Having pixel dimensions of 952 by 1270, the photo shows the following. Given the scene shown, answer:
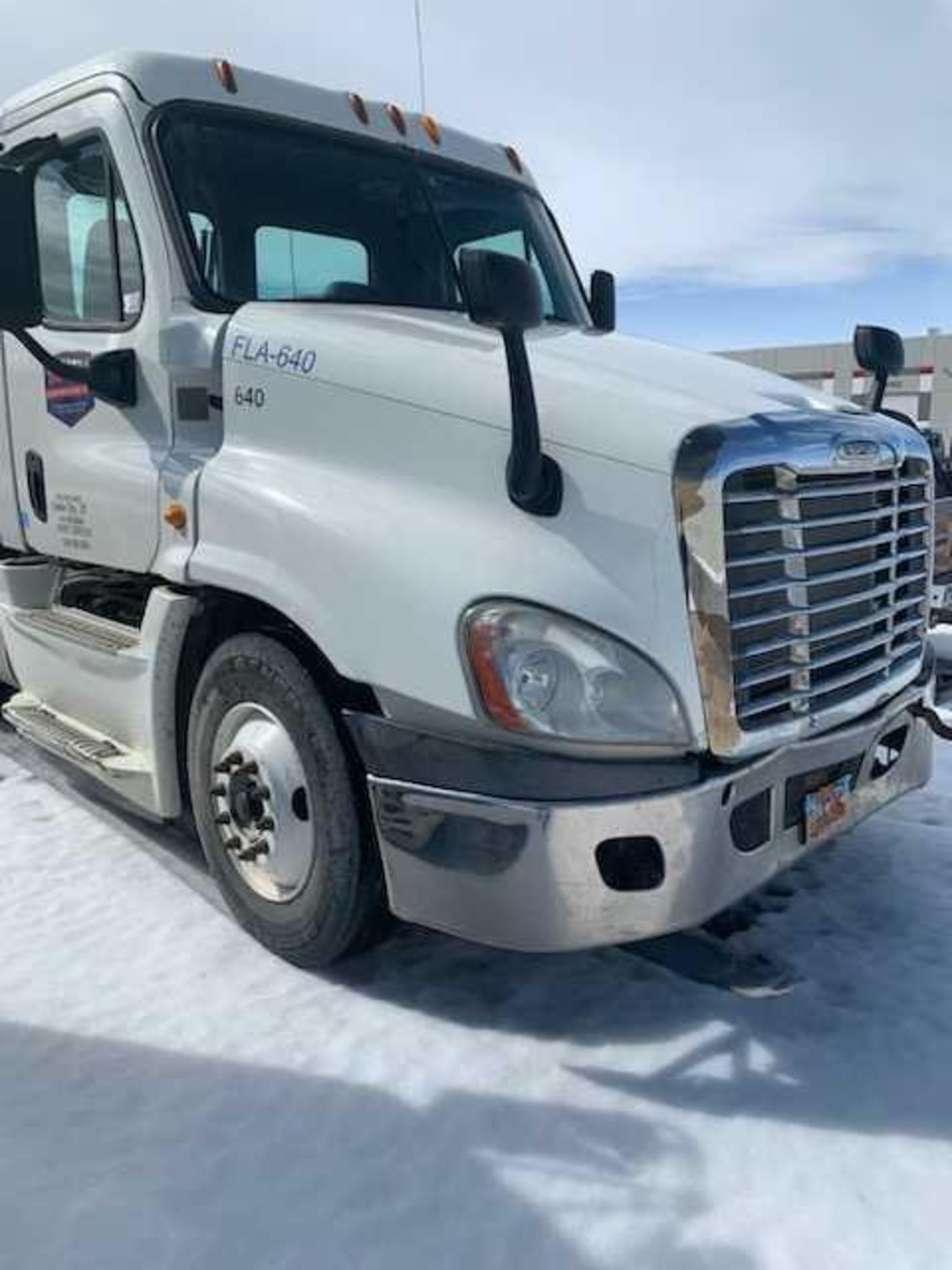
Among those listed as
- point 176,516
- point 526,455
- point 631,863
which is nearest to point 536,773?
point 631,863

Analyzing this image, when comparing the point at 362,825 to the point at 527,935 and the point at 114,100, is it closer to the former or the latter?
the point at 527,935

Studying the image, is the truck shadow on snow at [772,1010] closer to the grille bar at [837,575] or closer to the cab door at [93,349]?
the grille bar at [837,575]

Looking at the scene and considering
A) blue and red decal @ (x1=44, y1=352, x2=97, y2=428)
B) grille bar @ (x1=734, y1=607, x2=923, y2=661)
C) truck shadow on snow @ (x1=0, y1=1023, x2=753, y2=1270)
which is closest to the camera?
truck shadow on snow @ (x1=0, y1=1023, x2=753, y2=1270)

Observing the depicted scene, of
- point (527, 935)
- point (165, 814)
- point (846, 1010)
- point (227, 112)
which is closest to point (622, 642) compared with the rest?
point (527, 935)

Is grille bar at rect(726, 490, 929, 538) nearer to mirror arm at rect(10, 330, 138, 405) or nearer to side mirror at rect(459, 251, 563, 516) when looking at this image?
side mirror at rect(459, 251, 563, 516)

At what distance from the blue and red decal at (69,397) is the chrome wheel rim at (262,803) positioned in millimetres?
1387

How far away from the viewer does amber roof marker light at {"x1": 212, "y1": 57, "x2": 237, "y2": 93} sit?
12.1 feet

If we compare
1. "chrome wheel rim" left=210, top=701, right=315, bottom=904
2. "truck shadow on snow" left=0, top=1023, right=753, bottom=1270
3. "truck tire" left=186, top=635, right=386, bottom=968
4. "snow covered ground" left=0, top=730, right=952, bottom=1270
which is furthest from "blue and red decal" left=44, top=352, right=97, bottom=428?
"truck shadow on snow" left=0, top=1023, right=753, bottom=1270

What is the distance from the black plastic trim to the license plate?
1.62ft

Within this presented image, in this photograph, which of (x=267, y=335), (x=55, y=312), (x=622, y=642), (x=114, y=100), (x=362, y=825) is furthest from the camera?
(x=55, y=312)

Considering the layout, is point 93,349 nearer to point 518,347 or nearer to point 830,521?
point 518,347

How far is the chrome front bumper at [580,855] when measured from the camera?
2.57m

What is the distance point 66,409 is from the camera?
4070 mm

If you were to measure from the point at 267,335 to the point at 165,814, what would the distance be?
1554 millimetres
